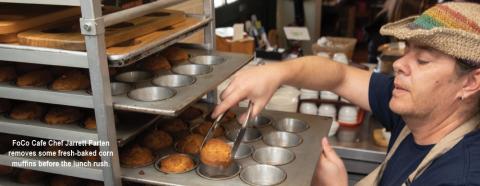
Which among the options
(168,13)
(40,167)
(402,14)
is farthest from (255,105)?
(402,14)

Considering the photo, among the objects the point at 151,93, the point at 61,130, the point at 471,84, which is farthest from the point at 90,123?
the point at 471,84

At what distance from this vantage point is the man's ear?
108 cm

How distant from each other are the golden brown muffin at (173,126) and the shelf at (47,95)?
0.39 meters

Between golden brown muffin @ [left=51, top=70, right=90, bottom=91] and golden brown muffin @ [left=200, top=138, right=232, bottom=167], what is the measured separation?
0.36 m

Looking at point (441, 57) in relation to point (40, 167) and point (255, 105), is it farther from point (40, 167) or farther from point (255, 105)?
point (40, 167)

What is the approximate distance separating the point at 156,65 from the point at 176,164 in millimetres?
369

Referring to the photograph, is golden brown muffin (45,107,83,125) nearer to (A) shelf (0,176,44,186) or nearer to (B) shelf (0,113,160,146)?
(B) shelf (0,113,160,146)

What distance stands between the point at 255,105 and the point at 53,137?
0.55 meters

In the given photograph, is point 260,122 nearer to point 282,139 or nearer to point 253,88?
point 282,139

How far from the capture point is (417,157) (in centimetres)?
126

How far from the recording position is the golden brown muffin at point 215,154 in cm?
114

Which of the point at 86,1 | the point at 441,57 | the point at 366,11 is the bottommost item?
the point at 366,11

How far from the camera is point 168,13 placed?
1.48m

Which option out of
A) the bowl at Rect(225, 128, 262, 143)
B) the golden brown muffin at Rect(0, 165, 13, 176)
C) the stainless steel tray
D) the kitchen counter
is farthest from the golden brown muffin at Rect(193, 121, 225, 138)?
the kitchen counter
